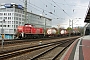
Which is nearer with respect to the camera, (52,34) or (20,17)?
(52,34)

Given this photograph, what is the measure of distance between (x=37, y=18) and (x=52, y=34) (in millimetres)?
37304

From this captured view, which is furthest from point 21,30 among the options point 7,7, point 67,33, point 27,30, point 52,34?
point 7,7

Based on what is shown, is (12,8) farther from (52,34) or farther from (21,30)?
(21,30)

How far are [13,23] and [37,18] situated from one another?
1609cm

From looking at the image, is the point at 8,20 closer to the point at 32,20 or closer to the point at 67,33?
the point at 32,20

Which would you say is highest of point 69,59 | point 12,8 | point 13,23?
point 12,8

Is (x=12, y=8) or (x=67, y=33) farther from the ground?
(x=12, y=8)

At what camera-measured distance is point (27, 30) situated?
57656 mm

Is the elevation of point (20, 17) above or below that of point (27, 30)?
above

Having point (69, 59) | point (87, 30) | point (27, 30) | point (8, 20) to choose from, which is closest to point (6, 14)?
point (8, 20)

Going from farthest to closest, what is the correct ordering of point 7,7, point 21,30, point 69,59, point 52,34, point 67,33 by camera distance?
1. point 7,7
2. point 67,33
3. point 52,34
4. point 21,30
5. point 69,59

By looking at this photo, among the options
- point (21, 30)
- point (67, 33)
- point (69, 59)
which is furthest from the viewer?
point (67, 33)

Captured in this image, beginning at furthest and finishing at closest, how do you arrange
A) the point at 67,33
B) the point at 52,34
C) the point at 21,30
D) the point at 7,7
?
the point at 7,7
the point at 67,33
the point at 52,34
the point at 21,30

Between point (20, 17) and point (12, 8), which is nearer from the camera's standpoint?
point (12, 8)
